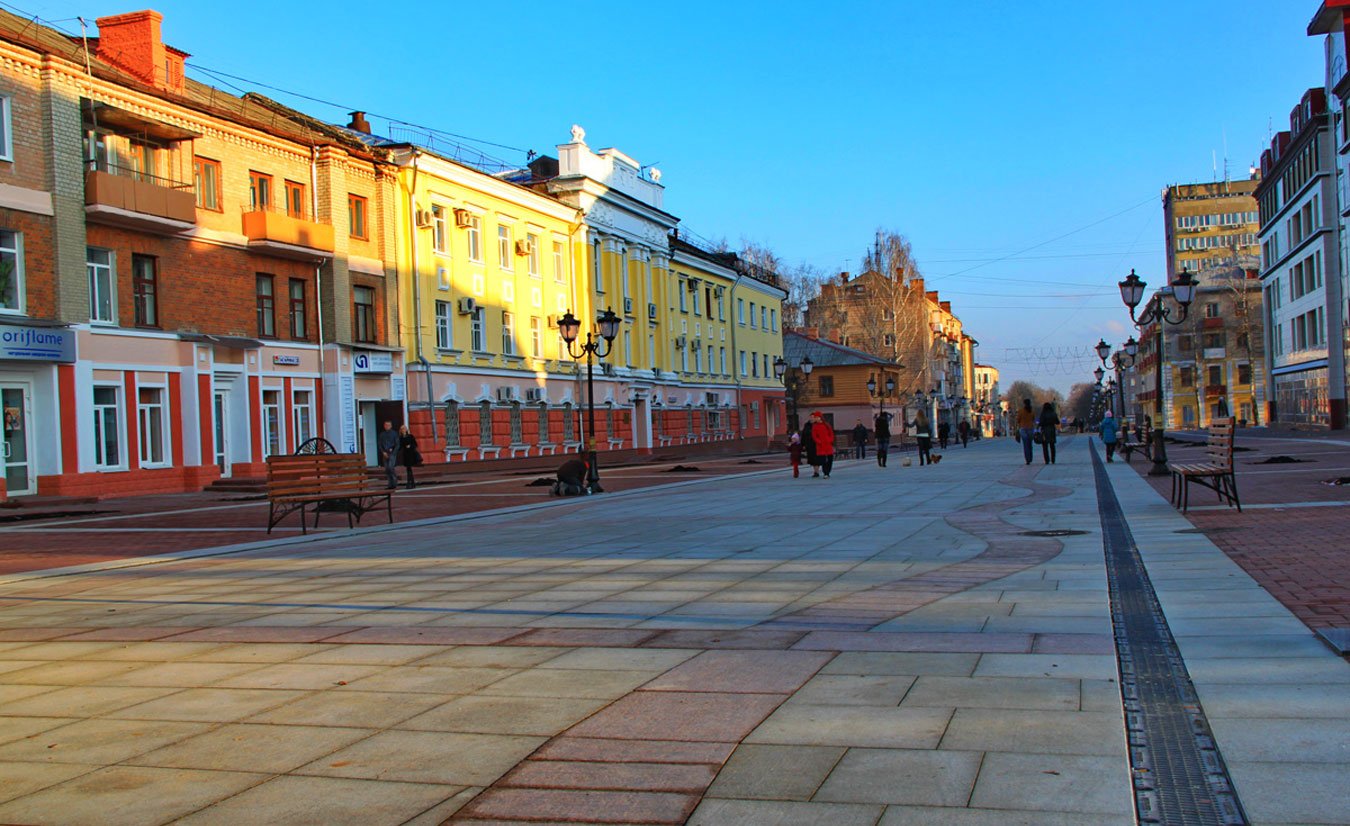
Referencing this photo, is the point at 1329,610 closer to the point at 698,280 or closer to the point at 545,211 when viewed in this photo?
the point at 545,211

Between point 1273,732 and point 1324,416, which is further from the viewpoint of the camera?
point 1324,416

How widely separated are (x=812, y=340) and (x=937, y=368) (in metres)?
30.9

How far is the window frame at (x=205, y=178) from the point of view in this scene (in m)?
29.0

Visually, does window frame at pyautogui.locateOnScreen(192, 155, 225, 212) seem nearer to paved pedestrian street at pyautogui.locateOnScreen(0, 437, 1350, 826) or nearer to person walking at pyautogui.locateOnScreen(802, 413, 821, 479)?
person walking at pyautogui.locateOnScreen(802, 413, 821, 479)

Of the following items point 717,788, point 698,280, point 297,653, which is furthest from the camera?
point 698,280

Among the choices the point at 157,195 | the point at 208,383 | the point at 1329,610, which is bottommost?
the point at 1329,610

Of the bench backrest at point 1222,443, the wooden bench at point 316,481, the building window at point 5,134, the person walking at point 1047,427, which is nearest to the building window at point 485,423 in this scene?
the building window at point 5,134

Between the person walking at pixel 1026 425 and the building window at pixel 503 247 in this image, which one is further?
the building window at pixel 503 247

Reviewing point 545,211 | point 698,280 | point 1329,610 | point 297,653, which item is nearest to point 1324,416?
point 698,280

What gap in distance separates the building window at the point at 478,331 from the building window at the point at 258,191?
30.7ft

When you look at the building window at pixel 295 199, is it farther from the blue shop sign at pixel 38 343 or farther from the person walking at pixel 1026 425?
the person walking at pixel 1026 425

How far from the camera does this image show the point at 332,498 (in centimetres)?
1411

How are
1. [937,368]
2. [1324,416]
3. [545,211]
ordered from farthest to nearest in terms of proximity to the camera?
[937,368]
[1324,416]
[545,211]

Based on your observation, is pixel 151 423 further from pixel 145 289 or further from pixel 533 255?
pixel 533 255
